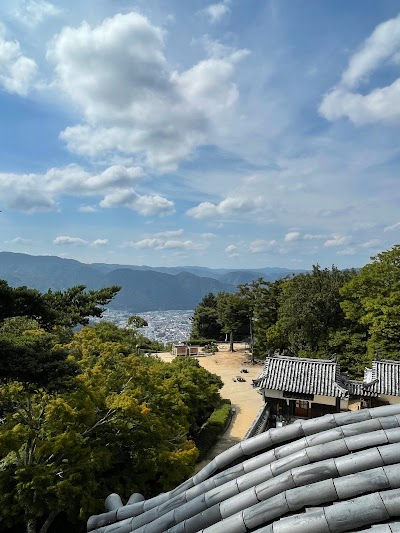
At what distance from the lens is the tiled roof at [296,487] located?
291 cm

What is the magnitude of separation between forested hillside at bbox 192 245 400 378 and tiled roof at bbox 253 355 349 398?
456 centimetres

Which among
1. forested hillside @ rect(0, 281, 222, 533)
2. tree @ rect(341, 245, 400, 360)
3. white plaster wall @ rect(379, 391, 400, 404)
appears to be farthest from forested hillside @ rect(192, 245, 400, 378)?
forested hillside @ rect(0, 281, 222, 533)

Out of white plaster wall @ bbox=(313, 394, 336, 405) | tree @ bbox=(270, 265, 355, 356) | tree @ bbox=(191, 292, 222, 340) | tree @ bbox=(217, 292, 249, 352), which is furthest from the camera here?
tree @ bbox=(191, 292, 222, 340)

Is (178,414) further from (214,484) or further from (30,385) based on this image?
(214,484)

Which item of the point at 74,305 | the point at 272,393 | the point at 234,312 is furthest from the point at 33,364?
the point at 234,312

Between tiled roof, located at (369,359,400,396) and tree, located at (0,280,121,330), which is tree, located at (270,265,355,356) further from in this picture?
tree, located at (0,280,121,330)

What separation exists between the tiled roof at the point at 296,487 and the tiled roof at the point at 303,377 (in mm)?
15932

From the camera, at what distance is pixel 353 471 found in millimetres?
3398

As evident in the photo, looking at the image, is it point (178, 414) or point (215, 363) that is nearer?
point (178, 414)

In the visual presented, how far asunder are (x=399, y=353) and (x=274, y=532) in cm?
2307

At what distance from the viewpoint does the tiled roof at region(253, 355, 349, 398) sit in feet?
62.6

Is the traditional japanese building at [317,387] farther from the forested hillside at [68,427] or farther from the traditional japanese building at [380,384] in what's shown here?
the forested hillside at [68,427]

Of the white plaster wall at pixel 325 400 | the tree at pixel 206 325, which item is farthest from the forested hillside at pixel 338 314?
the tree at pixel 206 325

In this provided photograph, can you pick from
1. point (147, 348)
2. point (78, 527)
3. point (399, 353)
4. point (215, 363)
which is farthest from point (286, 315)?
Result: point (147, 348)
